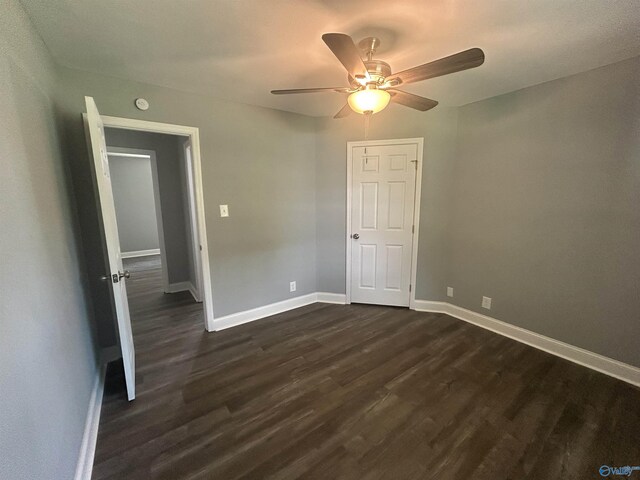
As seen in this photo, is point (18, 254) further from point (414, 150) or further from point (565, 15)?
point (414, 150)

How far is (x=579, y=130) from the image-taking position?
2154 millimetres

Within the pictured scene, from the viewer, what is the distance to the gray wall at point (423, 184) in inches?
117

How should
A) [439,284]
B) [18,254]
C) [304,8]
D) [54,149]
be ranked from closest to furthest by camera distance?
[18,254], [304,8], [54,149], [439,284]

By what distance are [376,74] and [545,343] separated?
2790mm

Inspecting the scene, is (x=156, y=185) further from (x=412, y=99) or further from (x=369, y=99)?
(x=412, y=99)

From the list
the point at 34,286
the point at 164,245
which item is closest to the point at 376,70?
the point at 34,286

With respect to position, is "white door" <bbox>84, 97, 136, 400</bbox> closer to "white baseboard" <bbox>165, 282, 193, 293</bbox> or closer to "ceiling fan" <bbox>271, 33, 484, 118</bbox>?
"ceiling fan" <bbox>271, 33, 484, 118</bbox>

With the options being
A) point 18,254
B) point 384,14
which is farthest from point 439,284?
point 18,254

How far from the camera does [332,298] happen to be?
11.6ft

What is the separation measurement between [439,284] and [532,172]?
1.50 meters

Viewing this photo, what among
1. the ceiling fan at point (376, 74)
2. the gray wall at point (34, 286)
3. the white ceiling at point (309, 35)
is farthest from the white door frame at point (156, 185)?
the ceiling fan at point (376, 74)

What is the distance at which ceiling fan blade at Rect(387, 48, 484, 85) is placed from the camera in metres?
1.28

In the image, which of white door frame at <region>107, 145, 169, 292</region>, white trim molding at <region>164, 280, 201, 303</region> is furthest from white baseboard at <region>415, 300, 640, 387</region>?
white door frame at <region>107, 145, 169, 292</region>

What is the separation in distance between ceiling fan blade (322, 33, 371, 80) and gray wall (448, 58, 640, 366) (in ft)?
6.06
